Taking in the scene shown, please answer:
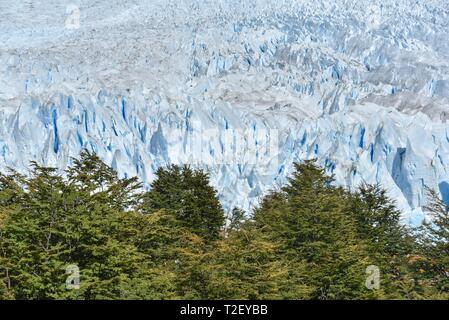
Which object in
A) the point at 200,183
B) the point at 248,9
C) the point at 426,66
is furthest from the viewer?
the point at 248,9

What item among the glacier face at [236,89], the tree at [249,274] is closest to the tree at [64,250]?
the tree at [249,274]

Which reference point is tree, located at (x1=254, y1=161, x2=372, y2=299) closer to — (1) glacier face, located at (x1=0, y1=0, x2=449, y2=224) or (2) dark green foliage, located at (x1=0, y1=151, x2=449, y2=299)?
(2) dark green foliage, located at (x1=0, y1=151, x2=449, y2=299)

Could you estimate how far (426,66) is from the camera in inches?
2820

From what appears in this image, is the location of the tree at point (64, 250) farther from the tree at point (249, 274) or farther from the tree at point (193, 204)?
the tree at point (193, 204)

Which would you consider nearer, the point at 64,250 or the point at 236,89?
the point at 64,250

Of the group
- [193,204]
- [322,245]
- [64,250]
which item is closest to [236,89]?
[193,204]

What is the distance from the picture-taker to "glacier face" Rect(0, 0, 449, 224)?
4972 cm

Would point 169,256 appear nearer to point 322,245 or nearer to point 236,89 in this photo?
point 322,245

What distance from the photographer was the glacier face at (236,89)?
163 feet

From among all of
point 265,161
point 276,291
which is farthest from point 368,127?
point 276,291

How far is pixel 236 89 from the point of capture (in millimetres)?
71250

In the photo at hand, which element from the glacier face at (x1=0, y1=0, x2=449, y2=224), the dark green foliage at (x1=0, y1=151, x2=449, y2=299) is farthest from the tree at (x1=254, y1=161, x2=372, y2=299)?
the glacier face at (x1=0, y1=0, x2=449, y2=224)
